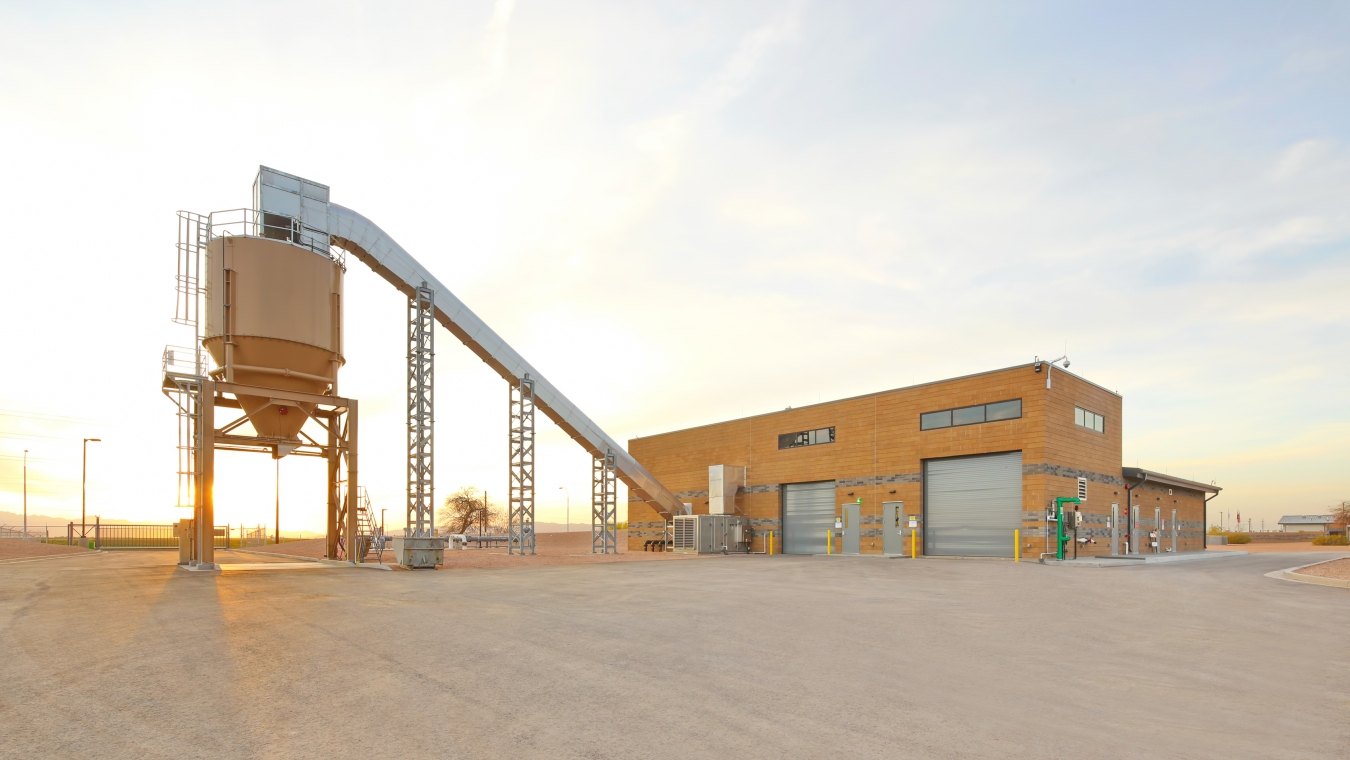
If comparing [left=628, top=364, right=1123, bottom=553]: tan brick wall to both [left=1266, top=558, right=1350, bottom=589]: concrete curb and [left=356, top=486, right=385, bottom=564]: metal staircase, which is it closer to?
[left=1266, top=558, right=1350, bottom=589]: concrete curb

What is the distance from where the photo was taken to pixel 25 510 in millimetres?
61375

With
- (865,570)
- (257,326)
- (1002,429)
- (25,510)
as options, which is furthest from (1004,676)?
(25,510)

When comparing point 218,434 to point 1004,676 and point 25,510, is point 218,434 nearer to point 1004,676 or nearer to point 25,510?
point 1004,676

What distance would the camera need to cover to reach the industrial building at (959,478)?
31.3 metres

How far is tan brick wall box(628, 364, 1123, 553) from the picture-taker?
31141 millimetres

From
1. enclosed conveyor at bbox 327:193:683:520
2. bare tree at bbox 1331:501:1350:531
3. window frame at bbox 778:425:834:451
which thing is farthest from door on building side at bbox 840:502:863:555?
bare tree at bbox 1331:501:1350:531

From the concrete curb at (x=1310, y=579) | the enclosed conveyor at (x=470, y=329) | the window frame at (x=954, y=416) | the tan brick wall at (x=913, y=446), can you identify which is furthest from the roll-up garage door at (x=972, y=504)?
the enclosed conveyor at (x=470, y=329)

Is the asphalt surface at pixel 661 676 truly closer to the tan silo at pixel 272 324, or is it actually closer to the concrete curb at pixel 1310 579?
the concrete curb at pixel 1310 579

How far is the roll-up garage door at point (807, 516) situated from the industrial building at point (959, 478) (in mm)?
77

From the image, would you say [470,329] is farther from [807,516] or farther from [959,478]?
[959,478]

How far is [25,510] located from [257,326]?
56.4 m

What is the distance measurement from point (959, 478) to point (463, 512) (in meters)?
60.6

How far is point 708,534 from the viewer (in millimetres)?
42156

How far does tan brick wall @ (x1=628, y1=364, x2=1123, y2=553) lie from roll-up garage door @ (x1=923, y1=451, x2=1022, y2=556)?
0.52 meters
